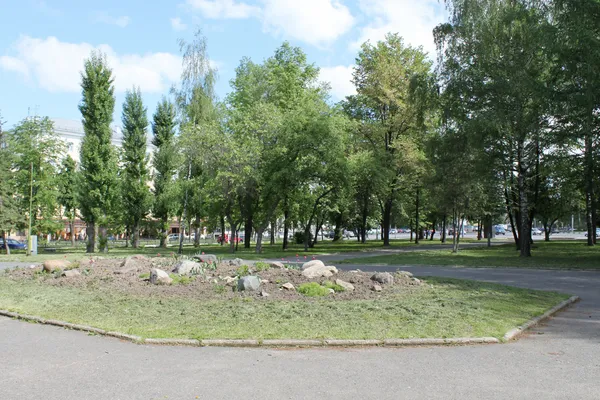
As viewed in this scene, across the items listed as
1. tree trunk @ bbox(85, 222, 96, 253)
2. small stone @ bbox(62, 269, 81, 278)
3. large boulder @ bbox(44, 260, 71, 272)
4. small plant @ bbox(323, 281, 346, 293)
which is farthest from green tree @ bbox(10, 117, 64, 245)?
small plant @ bbox(323, 281, 346, 293)

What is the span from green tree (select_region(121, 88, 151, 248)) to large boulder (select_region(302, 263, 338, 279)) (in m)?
31.4

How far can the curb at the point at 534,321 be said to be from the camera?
24.2 ft

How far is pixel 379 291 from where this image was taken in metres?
10.7

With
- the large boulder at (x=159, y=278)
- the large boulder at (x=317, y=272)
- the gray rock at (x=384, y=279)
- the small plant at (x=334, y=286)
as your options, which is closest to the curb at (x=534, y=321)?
the gray rock at (x=384, y=279)

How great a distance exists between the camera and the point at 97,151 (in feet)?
112

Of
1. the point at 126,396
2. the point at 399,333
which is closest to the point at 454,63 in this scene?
the point at 399,333

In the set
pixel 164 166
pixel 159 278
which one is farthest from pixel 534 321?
pixel 164 166

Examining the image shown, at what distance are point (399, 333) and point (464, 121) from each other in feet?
65.7

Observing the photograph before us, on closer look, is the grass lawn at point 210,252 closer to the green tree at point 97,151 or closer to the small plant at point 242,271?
the green tree at point 97,151

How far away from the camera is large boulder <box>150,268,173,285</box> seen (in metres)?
11.9

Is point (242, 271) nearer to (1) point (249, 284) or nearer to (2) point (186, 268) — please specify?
(2) point (186, 268)

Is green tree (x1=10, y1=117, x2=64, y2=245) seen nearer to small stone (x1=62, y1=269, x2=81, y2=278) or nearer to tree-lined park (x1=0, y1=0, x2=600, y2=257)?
tree-lined park (x1=0, y1=0, x2=600, y2=257)

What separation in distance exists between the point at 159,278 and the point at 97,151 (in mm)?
25489

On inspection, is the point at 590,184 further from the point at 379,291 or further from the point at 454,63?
the point at 379,291
